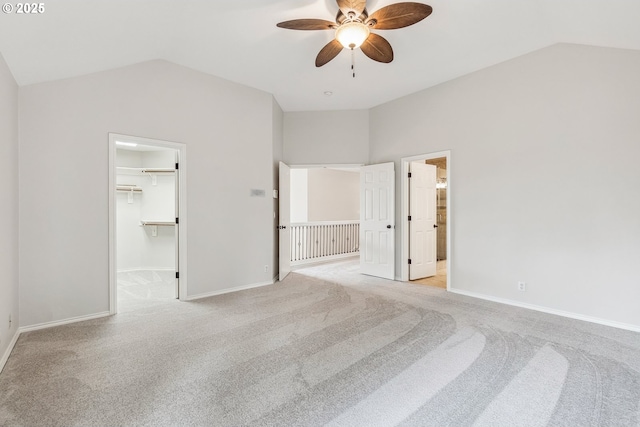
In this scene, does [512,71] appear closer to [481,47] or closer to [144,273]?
[481,47]

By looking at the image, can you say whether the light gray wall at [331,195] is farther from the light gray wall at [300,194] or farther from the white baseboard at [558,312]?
the white baseboard at [558,312]

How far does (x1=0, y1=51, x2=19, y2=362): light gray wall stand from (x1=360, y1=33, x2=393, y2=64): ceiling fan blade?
3.08m

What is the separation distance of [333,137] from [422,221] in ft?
7.25

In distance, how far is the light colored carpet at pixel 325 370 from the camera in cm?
173

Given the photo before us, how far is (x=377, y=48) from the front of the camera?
2.93 metres

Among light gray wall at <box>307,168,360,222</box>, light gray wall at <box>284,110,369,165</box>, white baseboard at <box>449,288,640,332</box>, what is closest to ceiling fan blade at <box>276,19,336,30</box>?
light gray wall at <box>284,110,369,165</box>

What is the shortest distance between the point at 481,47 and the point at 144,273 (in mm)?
6319

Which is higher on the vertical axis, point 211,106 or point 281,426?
point 211,106

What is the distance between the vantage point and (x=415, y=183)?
5.11 metres

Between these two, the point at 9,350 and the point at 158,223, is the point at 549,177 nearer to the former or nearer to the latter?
the point at 9,350

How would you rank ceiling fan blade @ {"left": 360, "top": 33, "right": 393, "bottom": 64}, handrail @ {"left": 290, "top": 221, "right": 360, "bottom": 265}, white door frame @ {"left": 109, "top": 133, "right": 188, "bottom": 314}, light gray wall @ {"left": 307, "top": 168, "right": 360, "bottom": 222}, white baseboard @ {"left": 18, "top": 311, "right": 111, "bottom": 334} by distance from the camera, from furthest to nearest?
1. light gray wall @ {"left": 307, "top": 168, "right": 360, "bottom": 222}
2. handrail @ {"left": 290, "top": 221, "right": 360, "bottom": 265}
3. white door frame @ {"left": 109, "top": 133, "right": 188, "bottom": 314}
4. white baseboard @ {"left": 18, "top": 311, "right": 111, "bottom": 334}
5. ceiling fan blade @ {"left": 360, "top": 33, "right": 393, "bottom": 64}

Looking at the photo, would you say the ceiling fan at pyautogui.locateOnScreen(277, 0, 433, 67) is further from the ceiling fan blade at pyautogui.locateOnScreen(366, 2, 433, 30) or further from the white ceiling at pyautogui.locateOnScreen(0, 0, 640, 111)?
the white ceiling at pyautogui.locateOnScreen(0, 0, 640, 111)

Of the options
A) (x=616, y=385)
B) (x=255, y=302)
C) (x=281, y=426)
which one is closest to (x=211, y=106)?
(x=255, y=302)

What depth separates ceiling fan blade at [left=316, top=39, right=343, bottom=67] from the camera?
2.88 meters
